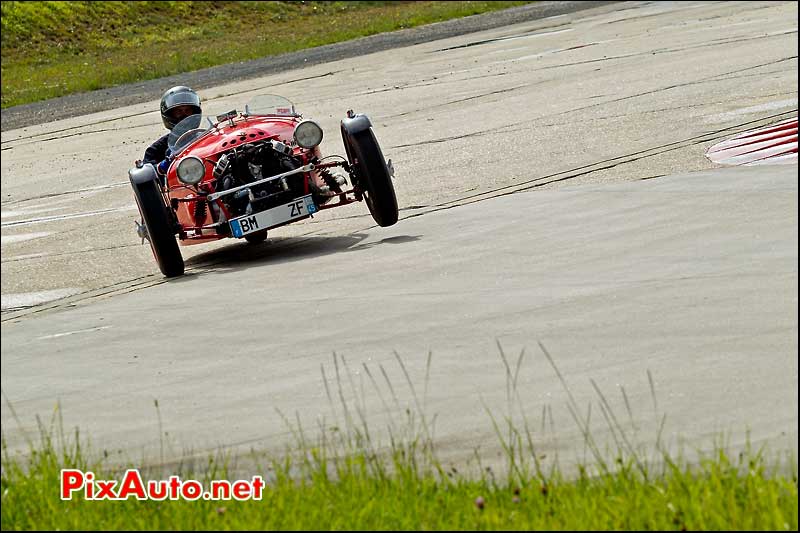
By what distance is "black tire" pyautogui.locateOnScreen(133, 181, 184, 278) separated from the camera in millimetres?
10656

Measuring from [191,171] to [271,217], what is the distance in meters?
0.81

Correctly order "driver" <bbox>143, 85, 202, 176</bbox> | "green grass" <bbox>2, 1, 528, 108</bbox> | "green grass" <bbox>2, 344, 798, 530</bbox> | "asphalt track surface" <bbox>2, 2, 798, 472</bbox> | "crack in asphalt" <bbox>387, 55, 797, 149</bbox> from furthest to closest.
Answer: "green grass" <bbox>2, 1, 528, 108</bbox> → "crack in asphalt" <bbox>387, 55, 797, 149</bbox> → "driver" <bbox>143, 85, 202, 176</bbox> → "asphalt track surface" <bbox>2, 2, 798, 472</bbox> → "green grass" <bbox>2, 344, 798, 530</bbox>

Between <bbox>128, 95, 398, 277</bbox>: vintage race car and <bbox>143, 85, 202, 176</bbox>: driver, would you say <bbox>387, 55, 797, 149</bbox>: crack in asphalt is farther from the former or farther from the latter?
<bbox>128, 95, 398, 277</bbox>: vintage race car

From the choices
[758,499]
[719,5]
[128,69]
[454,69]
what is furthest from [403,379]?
[128,69]

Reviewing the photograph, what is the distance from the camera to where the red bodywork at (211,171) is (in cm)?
1125

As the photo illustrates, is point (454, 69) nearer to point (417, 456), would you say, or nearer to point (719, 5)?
point (719, 5)

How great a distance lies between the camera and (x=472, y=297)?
8.27 meters

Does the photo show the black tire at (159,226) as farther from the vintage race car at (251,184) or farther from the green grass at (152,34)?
the green grass at (152,34)

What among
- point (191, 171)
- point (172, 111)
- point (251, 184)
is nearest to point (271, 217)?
point (251, 184)

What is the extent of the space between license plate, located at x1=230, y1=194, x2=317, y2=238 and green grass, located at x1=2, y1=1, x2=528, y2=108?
79.0 ft

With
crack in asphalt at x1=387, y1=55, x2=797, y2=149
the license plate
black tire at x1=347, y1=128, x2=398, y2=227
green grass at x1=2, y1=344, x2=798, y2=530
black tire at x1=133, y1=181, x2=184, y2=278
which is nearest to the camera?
green grass at x1=2, y1=344, x2=798, y2=530

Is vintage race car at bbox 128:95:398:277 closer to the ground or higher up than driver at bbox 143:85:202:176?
closer to the ground

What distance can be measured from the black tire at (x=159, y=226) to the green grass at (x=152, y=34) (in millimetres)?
23801

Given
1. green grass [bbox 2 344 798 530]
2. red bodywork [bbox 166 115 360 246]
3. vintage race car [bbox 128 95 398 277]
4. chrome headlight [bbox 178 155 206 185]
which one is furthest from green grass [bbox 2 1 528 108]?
green grass [bbox 2 344 798 530]
